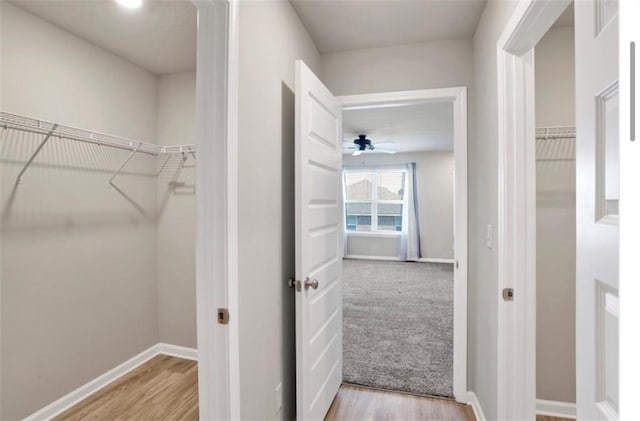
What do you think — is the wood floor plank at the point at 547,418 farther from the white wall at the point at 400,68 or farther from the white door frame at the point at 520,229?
the white wall at the point at 400,68

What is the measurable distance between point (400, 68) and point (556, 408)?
95.2 inches

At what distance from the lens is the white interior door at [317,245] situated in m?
1.64

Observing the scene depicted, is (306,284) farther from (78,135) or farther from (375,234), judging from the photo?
(375,234)

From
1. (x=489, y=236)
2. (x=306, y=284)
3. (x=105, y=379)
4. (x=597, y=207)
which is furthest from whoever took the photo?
(x=105, y=379)

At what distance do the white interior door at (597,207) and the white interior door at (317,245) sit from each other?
1098 mm

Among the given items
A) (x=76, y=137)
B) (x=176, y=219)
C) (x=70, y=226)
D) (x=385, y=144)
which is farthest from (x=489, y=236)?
(x=385, y=144)

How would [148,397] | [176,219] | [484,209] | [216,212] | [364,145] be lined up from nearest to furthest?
[216,212], [484,209], [148,397], [176,219], [364,145]

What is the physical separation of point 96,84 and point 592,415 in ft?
10.00

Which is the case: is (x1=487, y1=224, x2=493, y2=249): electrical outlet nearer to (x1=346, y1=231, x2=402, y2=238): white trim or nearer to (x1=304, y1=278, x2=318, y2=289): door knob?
(x1=304, y1=278, x2=318, y2=289): door knob

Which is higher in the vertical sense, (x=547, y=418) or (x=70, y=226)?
(x=70, y=226)

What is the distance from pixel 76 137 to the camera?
206cm

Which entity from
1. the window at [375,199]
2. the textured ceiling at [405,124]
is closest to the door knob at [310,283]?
the textured ceiling at [405,124]

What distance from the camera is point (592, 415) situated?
2.31ft

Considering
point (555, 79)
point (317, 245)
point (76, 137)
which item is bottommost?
point (317, 245)
